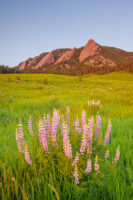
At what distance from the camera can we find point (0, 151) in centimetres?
270

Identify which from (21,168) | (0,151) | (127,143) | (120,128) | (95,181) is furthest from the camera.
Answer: (120,128)

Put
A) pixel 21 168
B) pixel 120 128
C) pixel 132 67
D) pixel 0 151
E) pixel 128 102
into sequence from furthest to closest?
pixel 132 67, pixel 128 102, pixel 120 128, pixel 0 151, pixel 21 168

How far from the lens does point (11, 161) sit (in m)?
2.13

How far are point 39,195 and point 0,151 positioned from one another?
1515 millimetres

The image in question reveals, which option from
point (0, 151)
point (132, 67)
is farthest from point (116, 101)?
point (132, 67)

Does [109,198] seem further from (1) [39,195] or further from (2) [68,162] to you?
(1) [39,195]

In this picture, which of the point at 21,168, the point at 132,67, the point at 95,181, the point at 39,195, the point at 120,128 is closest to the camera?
the point at 39,195

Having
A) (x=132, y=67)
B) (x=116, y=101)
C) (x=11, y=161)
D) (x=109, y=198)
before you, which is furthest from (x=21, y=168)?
(x=132, y=67)

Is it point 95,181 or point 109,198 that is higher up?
point 95,181

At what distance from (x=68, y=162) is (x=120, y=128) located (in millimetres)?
2940

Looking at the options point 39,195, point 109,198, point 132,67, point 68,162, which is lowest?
point 109,198

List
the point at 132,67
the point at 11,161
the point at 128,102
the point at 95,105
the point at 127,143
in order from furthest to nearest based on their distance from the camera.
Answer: the point at 132,67 < the point at 128,102 < the point at 95,105 < the point at 127,143 < the point at 11,161

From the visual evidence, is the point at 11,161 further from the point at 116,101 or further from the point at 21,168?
the point at 116,101

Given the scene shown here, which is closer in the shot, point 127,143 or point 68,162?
point 68,162
